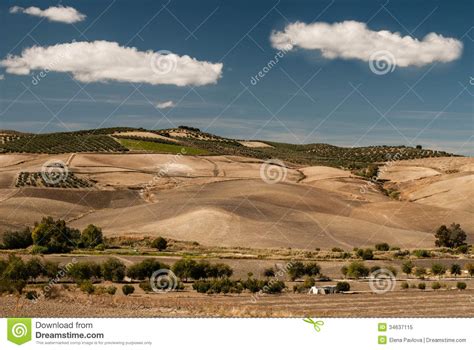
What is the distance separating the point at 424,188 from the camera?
397 feet

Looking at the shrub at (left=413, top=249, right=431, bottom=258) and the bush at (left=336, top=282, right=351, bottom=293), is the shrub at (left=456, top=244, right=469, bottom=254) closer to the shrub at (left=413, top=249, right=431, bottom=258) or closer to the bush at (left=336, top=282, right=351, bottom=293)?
the shrub at (left=413, top=249, right=431, bottom=258)

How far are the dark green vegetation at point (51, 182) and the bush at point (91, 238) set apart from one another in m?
35.0

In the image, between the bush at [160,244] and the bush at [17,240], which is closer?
the bush at [17,240]

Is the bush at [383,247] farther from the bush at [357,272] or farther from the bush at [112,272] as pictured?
the bush at [112,272]

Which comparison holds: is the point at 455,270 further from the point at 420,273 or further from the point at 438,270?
the point at 420,273

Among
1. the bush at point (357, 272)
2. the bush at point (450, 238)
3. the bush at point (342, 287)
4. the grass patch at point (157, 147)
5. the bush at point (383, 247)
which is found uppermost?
the grass patch at point (157, 147)

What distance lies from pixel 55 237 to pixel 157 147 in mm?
105009

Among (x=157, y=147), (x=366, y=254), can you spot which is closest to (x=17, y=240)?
(x=366, y=254)

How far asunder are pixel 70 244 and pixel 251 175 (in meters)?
68.5

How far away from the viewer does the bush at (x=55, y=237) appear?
6312 cm

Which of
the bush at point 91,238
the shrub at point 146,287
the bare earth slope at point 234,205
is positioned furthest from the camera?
the bare earth slope at point 234,205

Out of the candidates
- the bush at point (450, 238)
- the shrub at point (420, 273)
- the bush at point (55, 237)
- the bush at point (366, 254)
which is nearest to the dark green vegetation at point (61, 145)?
the bush at point (55, 237)

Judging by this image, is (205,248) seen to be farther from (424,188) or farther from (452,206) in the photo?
(424,188)
